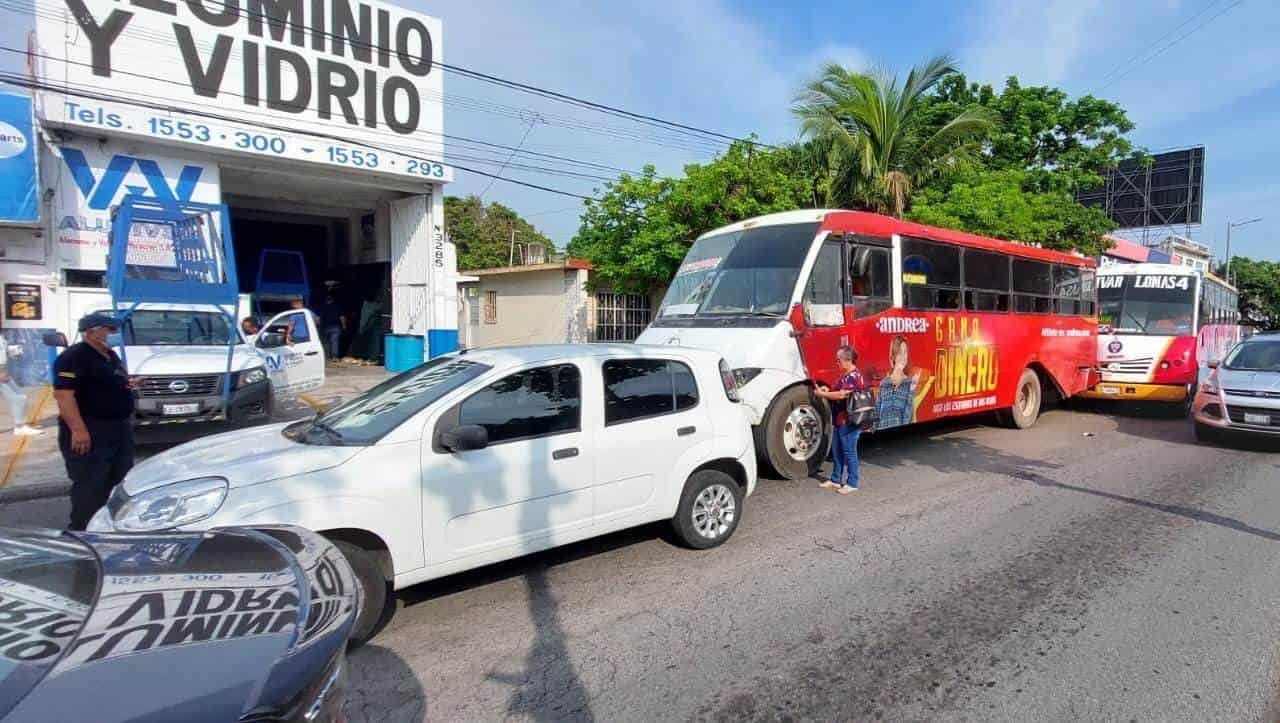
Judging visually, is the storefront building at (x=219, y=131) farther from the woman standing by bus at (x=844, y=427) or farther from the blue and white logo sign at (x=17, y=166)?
the woman standing by bus at (x=844, y=427)

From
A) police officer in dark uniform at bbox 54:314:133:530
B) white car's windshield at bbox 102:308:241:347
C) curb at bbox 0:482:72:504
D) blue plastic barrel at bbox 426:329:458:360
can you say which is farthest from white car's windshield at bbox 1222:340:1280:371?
blue plastic barrel at bbox 426:329:458:360

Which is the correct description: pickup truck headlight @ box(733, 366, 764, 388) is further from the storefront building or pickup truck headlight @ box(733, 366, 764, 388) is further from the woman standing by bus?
the storefront building

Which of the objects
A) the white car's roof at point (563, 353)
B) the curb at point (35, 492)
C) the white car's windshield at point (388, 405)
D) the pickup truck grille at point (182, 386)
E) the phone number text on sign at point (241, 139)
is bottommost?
the curb at point (35, 492)

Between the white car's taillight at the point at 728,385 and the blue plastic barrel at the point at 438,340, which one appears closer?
the white car's taillight at the point at 728,385

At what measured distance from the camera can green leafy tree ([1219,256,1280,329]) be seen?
4441cm

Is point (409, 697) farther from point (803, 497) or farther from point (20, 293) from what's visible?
point (20, 293)

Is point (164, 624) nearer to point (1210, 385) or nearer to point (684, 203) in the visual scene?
point (1210, 385)

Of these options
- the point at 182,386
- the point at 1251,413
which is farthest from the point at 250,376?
the point at 1251,413

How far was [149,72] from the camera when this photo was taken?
1442 centimetres

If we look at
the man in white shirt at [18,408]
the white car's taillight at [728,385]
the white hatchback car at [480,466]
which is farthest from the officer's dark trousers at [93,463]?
the man in white shirt at [18,408]

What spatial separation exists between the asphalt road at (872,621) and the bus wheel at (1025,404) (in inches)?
171

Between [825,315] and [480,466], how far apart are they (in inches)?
192

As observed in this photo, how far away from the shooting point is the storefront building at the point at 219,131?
13539mm

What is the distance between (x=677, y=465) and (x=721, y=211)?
12119 mm
